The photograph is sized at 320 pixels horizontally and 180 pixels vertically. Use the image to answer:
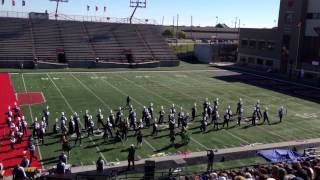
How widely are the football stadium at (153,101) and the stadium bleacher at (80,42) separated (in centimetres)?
14

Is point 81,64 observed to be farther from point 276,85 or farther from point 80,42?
point 276,85

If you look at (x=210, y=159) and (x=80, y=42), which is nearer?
(x=210, y=159)

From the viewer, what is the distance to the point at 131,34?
2210 inches

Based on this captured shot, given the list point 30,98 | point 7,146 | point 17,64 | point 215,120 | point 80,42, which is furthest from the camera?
point 80,42

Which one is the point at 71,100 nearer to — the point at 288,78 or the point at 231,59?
the point at 288,78

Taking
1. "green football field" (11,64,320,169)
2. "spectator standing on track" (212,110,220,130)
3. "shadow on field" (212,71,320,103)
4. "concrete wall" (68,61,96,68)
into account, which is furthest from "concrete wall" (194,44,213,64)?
"spectator standing on track" (212,110,220,130)

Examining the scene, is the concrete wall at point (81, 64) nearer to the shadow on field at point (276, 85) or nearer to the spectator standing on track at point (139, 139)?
the shadow on field at point (276, 85)

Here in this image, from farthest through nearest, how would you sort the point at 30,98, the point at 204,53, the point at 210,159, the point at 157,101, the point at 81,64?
the point at 204,53 < the point at 81,64 < the point at 157,101 < the point at 30,98 < the point at 210,159

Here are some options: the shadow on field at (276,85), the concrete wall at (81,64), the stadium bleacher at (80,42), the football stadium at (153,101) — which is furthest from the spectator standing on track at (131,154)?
the concrete wall at (81,64)

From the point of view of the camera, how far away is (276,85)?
3944 cm

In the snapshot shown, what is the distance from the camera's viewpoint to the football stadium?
16609 millimetres

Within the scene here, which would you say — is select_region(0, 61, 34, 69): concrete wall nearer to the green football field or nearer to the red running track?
the green football field

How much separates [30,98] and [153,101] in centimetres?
838

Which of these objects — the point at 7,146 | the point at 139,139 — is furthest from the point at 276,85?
the point at 7,146
